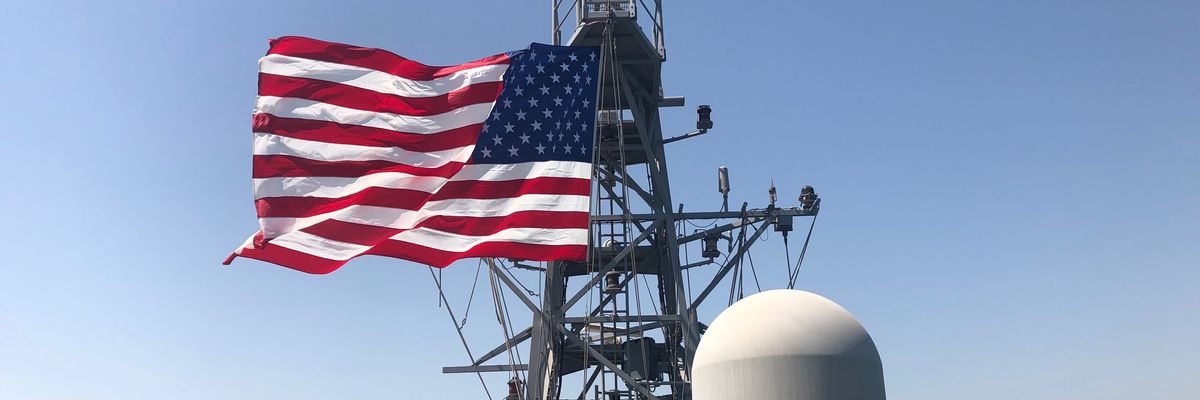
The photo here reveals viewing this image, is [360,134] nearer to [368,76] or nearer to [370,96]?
[370,96]

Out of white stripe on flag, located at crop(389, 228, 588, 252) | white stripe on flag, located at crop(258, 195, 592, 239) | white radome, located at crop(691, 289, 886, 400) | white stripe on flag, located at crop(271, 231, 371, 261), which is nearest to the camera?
white radome, located at crop(691, 289, 886, 400)

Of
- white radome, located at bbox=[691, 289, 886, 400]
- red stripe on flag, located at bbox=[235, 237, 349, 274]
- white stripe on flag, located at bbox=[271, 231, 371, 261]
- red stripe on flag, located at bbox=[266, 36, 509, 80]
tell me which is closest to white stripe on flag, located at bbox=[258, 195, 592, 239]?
white stripe on flag, located at bbox=[271, 231, 371, 261]

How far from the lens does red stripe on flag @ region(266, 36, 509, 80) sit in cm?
1300

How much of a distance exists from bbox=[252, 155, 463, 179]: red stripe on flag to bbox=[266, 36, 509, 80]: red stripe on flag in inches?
53.7

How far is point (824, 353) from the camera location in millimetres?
8141

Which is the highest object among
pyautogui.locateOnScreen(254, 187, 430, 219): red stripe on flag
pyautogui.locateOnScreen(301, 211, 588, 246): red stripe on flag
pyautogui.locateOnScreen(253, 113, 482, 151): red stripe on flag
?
pyautogui.locateOnScreen(253, 113, 482, 151): red stripe on flag

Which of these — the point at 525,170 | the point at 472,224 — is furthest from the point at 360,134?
the point at 525,170

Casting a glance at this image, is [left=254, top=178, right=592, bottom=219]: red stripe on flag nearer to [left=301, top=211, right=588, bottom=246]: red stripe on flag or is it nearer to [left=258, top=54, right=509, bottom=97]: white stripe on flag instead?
[left=301, top=211, right=588, bottom=246]: red stripe on flag

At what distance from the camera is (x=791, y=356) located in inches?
320

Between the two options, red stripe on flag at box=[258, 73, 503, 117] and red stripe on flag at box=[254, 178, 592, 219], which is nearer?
red stripe on flag at box=[254, 178, 592, 219]

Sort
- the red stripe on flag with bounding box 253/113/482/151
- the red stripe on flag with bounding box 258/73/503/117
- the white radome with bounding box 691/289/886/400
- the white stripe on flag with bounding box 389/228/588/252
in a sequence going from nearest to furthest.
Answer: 1. the white radome with bounding box 691/289/886/400
2. the white stripe on flag with bounding box 389/228/588/252
3. the red stripe on flag with bounding box 253/113/482/151
4. the red stripe on flag with bounding box 258/73/503/117

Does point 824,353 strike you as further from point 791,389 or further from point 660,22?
point 660,22

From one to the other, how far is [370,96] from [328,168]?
1172mm

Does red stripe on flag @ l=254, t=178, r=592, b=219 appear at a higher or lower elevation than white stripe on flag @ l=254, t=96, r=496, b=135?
lower
